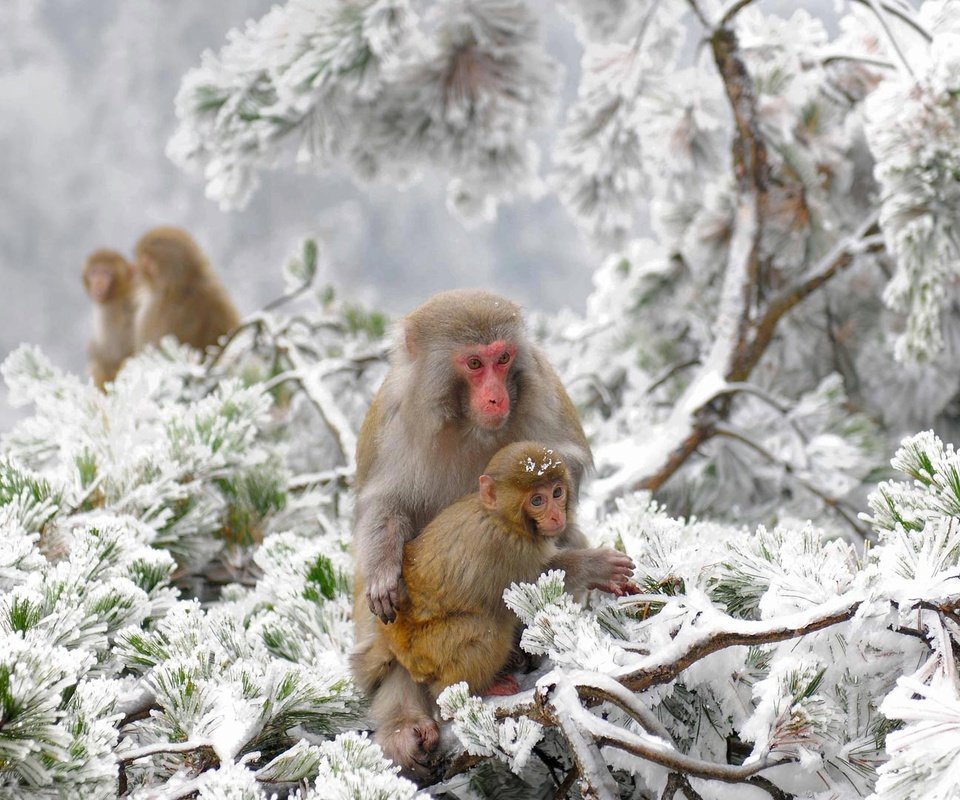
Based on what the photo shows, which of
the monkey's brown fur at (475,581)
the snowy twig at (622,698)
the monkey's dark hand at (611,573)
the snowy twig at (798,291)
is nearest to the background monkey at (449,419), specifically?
the monkey's brown fur at (475,581)

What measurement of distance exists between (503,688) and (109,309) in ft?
15.4

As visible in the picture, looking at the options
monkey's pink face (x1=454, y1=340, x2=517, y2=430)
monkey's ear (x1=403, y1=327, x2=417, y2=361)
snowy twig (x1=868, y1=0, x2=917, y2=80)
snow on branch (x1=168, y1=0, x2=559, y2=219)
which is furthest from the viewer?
snow on branch (x1=168, y1=0, x2=559, y2=219)

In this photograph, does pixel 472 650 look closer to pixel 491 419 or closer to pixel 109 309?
pixel 491 419

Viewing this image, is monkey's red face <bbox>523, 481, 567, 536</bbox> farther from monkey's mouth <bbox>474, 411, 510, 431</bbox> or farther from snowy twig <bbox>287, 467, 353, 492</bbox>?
snowy twig <bbox>287, 467, 353, 492</bbox>

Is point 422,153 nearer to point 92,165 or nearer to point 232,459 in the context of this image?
point 232,459

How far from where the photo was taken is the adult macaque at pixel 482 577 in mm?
1328

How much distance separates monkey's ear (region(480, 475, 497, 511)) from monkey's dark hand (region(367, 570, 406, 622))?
18 centimetres

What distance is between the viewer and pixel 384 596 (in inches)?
54.7

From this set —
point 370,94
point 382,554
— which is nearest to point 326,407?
point 370,94

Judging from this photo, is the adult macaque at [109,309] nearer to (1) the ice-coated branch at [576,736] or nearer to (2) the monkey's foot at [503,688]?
(2) the monkey's foot at [503,688]

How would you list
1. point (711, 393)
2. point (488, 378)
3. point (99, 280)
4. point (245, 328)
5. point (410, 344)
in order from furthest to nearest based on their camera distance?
point (99, 280)
point (245, 328)
point (711, 393)
point (410, 344)
point (488, 378)

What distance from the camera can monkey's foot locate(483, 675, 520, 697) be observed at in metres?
1.30

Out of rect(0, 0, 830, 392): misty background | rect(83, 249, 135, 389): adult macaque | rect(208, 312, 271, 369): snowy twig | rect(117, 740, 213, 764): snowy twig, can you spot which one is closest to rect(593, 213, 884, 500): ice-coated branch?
rect(208, 312, 271, 369): snowy twig

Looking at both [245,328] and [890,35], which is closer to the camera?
[890,35]
